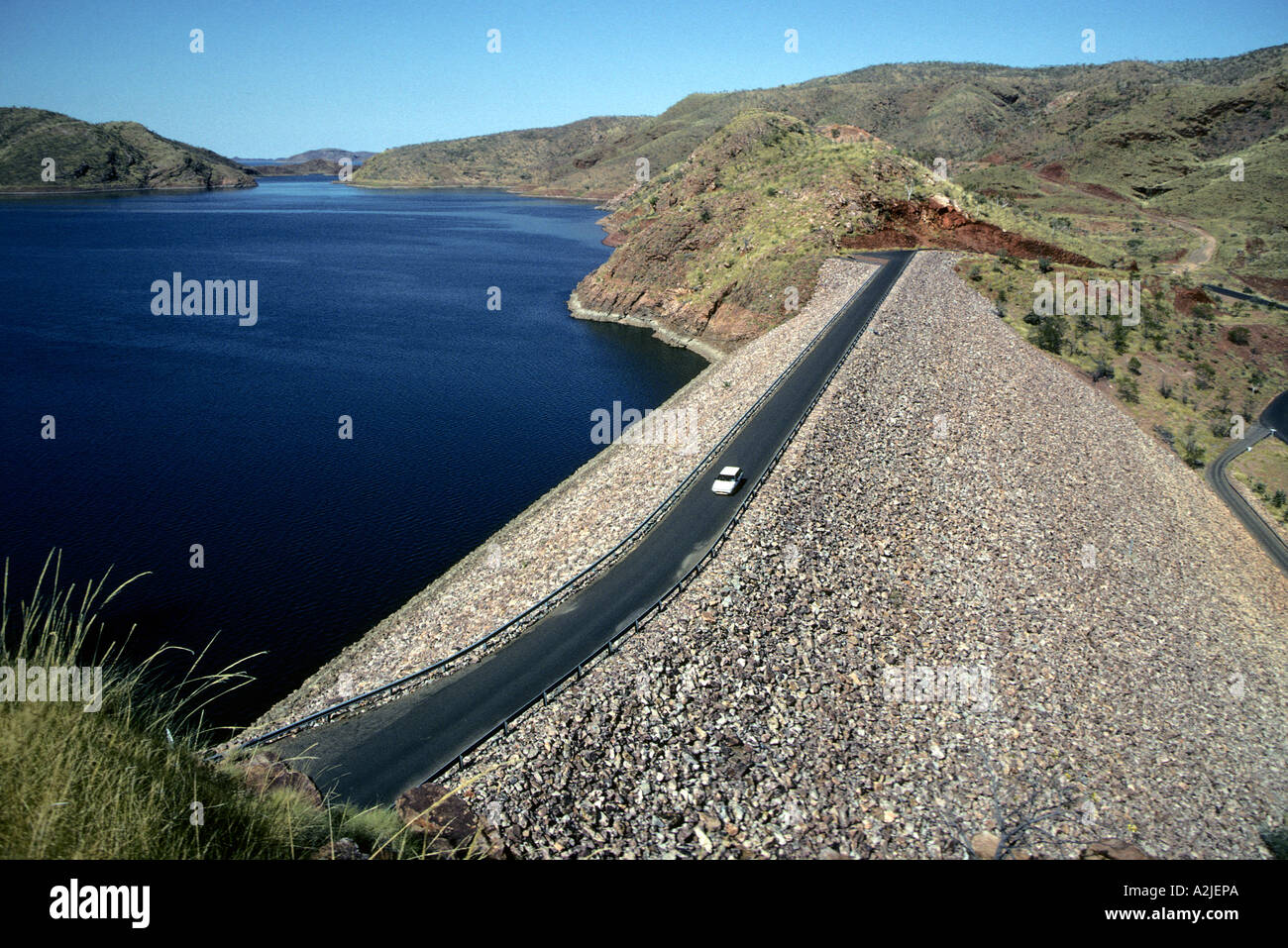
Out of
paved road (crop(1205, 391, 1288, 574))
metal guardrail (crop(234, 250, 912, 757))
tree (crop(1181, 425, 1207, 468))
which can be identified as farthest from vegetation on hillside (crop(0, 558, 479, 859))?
tree (crop(1181, 425, 1207, 468))

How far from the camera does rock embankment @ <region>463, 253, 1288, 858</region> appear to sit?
15.4m

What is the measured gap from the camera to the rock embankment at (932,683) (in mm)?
15445

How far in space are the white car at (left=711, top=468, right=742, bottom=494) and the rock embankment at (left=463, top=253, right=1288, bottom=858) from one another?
1.78 meters

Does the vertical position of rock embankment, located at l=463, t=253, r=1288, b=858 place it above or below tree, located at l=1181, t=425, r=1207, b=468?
below

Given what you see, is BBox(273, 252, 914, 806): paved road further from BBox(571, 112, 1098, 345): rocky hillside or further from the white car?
BBox(571, 112, 1098, 345): rocky hillside

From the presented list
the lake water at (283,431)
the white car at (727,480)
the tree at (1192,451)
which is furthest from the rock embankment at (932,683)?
the lake water at (283,431)

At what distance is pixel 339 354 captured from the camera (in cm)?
6359

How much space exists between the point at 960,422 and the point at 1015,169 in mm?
113607

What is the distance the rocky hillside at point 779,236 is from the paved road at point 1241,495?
27916 mm

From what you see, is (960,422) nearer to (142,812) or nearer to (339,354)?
(142,812)

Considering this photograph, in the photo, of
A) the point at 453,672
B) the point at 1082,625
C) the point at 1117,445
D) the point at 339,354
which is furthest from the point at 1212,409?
the point at 339,354

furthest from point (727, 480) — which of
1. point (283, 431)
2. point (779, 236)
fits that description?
point (779, 236)

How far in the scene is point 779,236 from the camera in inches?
2948
